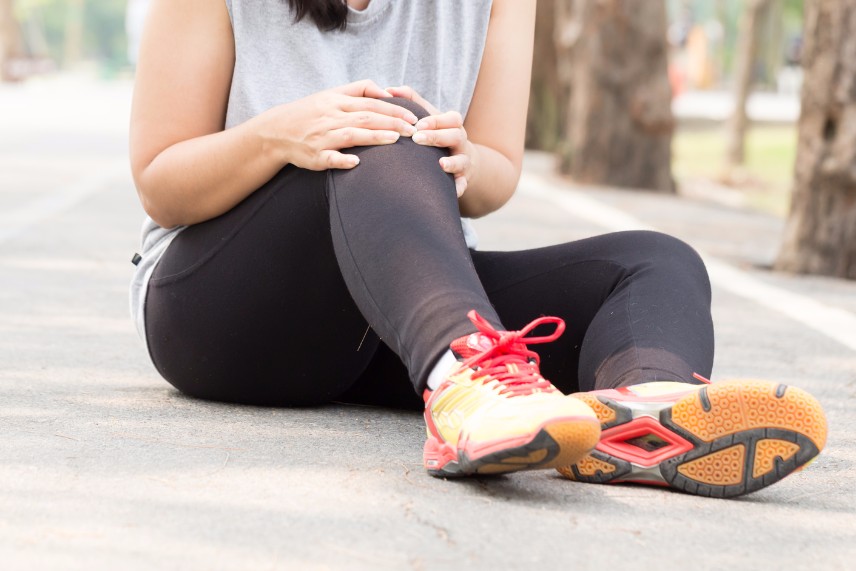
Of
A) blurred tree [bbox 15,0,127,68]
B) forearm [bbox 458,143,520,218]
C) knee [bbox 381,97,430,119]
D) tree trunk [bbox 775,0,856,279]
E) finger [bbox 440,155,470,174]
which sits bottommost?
blurred tree [bbox 15,0,127,68]

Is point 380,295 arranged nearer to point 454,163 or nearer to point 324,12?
point 454,163

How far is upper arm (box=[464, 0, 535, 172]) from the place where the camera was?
2998 millimetres

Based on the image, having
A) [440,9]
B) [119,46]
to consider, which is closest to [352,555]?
[440,9]

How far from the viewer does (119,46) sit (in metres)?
93.6

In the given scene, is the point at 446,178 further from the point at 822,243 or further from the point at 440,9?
the point at 822,243

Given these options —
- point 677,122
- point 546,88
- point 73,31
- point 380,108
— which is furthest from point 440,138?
point 73,31

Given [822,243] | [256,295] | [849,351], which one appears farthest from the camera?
[822,243]

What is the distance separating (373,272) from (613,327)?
1.64 feet

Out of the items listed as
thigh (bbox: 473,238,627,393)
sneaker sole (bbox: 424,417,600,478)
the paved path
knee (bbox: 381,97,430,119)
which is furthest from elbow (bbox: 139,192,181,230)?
sneaker sole (bbox: 424,417,600,478)

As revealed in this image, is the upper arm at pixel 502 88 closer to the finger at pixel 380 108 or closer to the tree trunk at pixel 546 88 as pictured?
the finger at pixel 380 108

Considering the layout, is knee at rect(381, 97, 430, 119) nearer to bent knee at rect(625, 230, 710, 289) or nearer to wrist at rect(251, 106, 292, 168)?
wrist at rect(251, 106, 292, 168)

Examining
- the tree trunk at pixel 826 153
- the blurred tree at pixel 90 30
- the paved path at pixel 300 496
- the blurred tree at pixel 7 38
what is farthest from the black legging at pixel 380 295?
the blurred tree at pixel 90 30

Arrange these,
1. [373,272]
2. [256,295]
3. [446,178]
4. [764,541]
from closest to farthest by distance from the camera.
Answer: [764,541] < [373,272] < [446,178] < [256,295]

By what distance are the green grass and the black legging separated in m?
9.36
